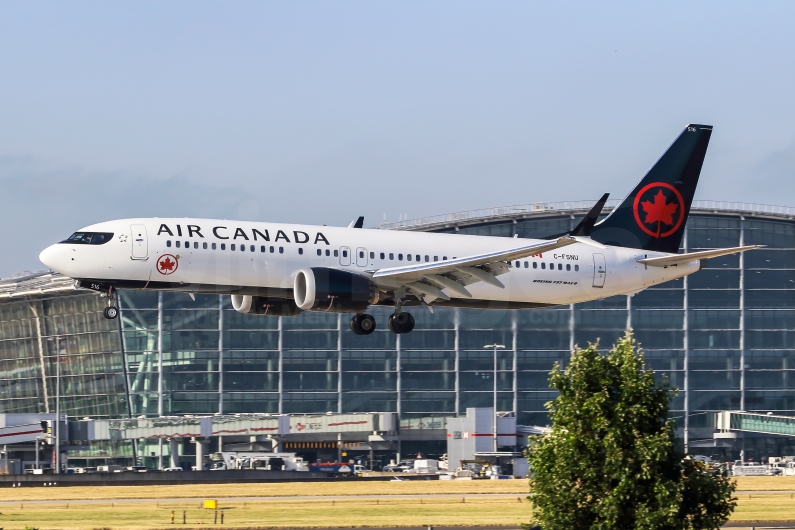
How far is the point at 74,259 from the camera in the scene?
1714 inches

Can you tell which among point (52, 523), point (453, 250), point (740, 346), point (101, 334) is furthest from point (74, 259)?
point (740, 346)

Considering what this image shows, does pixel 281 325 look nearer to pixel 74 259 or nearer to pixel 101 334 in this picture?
pixel 101 334

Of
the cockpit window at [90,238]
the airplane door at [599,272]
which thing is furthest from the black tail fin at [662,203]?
the cockpit window at [90,238]

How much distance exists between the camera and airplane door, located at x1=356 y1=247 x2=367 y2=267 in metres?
46.2

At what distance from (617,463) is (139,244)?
75.0 ft

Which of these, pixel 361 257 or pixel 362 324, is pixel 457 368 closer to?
pixel 362 324

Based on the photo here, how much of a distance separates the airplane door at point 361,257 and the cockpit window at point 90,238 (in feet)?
33.2

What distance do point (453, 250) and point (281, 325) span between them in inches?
2337

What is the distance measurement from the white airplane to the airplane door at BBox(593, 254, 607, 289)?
0.15ft

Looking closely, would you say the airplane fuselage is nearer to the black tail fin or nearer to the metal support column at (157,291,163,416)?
the black tail fin

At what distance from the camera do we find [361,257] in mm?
46281

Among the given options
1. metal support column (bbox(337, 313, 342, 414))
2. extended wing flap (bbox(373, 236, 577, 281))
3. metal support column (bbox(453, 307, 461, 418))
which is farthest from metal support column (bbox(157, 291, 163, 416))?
extended wing flap (bbox(373, 236, 577, 281))

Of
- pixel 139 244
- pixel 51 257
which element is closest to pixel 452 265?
pixel 139 244

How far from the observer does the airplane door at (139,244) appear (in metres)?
43.4
